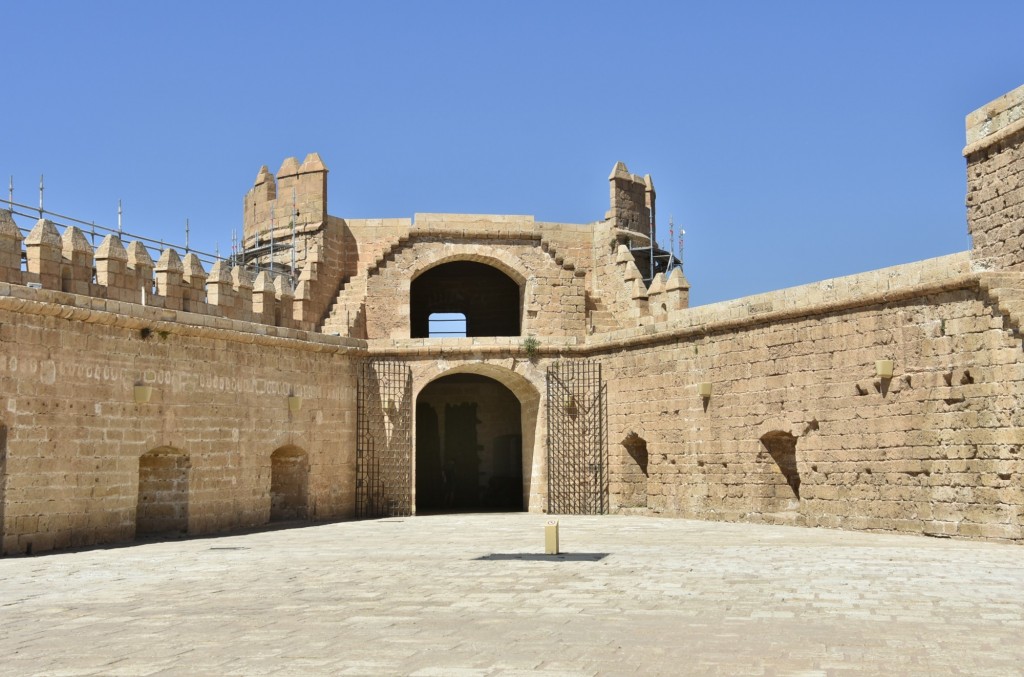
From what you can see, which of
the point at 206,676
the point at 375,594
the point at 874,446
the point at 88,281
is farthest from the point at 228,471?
the point at 206,676

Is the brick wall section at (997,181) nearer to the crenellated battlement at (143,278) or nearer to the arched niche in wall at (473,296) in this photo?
the crenellated battlement at (143,278)

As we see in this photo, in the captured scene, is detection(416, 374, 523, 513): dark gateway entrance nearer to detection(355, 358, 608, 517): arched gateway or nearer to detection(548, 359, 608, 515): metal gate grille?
detection(355, 358, 608, 517): arched gateway

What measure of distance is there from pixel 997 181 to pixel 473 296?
1457cm

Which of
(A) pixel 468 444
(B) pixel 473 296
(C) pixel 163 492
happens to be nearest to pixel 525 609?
(C) pixel 163 492

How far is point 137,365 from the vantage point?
15.0 meters

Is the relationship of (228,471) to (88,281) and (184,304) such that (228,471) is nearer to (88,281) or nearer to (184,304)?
(184,304)

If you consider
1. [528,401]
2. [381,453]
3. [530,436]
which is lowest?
[381,453]

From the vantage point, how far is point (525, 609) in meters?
8.05

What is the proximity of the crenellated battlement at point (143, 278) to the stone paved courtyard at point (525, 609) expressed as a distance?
3.53m

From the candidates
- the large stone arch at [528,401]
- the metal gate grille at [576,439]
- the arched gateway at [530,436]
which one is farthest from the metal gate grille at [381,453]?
the metal gate grille at [576,439]

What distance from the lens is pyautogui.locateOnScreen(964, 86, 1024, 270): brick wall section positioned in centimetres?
1293

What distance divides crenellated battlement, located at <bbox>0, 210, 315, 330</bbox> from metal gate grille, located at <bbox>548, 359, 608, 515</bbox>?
481 centimetres

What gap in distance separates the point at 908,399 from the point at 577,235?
940 cm

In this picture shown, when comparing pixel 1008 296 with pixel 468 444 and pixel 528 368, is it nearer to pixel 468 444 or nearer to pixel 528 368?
pixel 528 368
